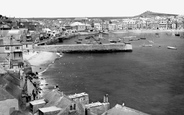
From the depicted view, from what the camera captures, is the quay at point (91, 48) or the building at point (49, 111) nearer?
the building at point (49, 111)

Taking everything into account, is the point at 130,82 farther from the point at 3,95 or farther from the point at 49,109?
the point at 3,95

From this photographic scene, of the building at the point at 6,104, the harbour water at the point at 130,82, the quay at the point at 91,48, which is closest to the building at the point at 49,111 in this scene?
the building at the point at 6,104

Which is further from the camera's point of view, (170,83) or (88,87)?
(170,83)

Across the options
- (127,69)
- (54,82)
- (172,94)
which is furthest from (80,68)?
(172,94)

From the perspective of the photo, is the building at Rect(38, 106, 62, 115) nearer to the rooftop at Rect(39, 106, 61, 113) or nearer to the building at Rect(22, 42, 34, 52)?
the rooftop at Rect(39, 106, 61, 113)

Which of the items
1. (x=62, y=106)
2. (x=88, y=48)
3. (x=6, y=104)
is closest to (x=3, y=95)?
(x=6, y=104)

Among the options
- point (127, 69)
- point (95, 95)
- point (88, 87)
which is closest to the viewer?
point (95, 95)

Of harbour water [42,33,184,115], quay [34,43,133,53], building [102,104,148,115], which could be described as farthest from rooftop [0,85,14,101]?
quay [34,43,133,53]

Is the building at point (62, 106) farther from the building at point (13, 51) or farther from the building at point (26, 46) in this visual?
the building at point (26, 46)

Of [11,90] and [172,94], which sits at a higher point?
[11,90]

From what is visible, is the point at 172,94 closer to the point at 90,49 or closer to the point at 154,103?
the point at 154,103
